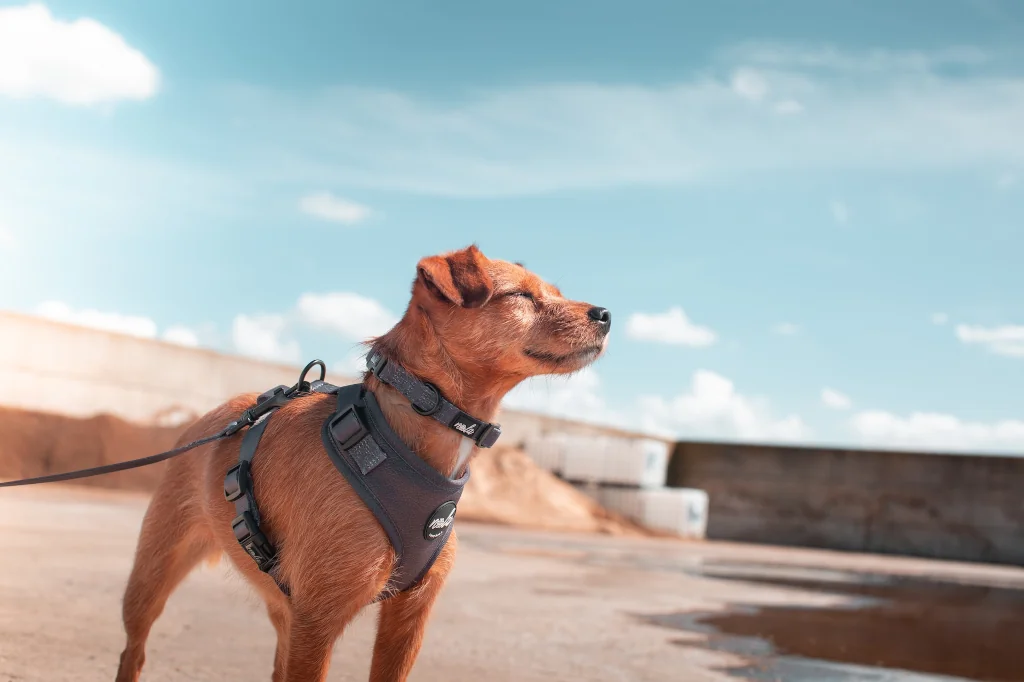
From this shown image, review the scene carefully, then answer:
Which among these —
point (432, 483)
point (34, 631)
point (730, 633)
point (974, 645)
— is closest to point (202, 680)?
point (34, 631)

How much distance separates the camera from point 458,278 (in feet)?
9.39

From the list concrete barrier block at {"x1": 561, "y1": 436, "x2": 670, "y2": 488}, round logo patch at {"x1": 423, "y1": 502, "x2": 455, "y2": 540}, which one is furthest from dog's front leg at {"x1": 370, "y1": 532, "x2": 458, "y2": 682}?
Result: concrete barrier block at {"x1": 561, "y1": 436, "x2": 670, "y2": 488}

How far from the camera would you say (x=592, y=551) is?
14641mm

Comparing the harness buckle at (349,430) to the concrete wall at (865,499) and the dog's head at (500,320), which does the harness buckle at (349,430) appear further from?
the concrete wall at (865,499)

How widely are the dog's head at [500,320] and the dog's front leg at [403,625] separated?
2.28 ft

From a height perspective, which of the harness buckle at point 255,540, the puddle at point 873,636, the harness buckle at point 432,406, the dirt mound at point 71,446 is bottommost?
the dirt mound at point 71,446

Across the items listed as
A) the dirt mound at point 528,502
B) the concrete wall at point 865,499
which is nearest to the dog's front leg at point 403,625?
the dirt mound at point 528,502

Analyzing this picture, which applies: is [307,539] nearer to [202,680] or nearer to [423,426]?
[423,426]

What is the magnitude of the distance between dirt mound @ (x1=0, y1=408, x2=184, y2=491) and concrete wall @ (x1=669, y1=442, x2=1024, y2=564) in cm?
1446

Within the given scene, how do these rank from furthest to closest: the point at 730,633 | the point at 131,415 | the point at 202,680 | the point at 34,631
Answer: the point at 131,415 → the point at 730,633 → the point at 34,631 → the point at 202,680

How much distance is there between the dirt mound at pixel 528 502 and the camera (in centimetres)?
2033

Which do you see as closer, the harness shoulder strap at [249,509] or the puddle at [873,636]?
the harness shoulder strap at [249,509]

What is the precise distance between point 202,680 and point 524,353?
2362 millimetres

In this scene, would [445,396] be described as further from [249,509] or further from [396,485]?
[249,509]
